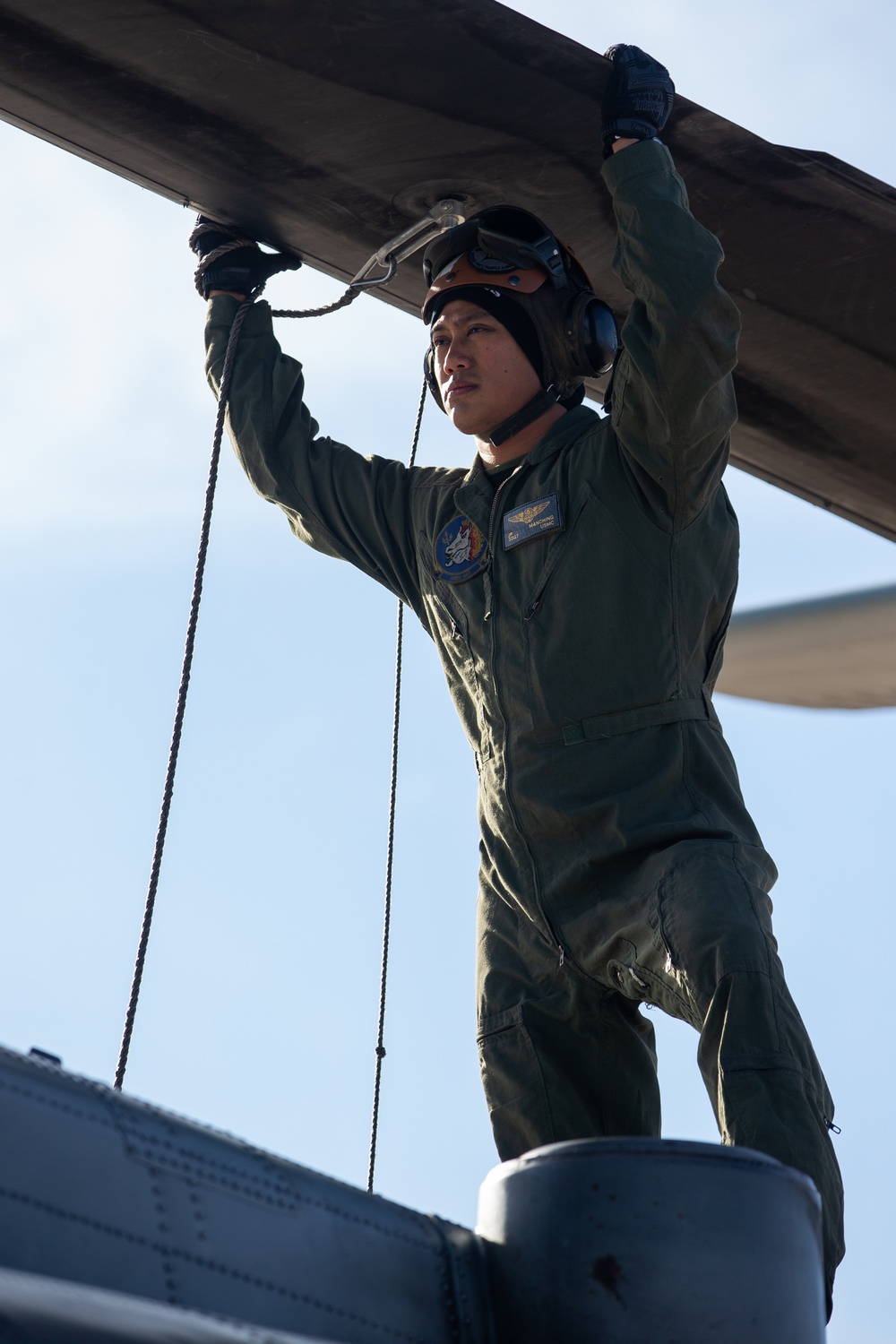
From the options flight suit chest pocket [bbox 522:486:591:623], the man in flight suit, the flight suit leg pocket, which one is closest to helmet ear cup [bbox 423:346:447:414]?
the man in flight suit

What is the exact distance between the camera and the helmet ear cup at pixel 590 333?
13.4ft

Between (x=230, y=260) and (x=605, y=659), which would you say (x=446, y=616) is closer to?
(x=605, y=659)

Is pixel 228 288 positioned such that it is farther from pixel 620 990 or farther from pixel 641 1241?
pixel 641 1241

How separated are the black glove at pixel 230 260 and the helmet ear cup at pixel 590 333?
3.18 ft

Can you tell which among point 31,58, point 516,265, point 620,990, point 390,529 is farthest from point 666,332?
point 31,58

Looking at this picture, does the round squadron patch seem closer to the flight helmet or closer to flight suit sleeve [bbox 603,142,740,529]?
the flight helmet

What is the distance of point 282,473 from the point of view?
14.8 ft

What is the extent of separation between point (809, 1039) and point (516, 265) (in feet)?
6.73

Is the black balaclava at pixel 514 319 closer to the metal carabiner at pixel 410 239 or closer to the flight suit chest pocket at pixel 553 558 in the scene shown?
the metal carabiner at pixel 410 239

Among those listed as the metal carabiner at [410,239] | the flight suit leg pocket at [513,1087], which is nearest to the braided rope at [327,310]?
the metal carabiner at [410,239]

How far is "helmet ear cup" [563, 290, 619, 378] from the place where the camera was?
4.08m

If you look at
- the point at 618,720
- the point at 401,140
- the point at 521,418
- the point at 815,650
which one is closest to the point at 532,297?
the point at 521,418

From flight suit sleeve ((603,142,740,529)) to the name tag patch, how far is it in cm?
23

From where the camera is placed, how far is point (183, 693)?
3969 millimetres
